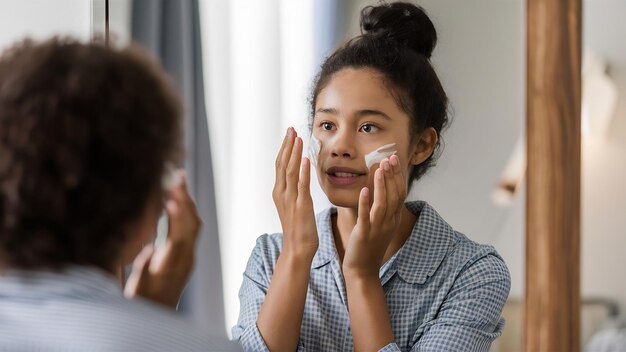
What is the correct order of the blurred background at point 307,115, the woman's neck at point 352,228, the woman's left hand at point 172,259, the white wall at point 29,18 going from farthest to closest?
1. the white wall at point 29,18
2. the woman's neck at point 352,228
3. the blurred background at point 307,115
4. the woman's left hand at point 172,259

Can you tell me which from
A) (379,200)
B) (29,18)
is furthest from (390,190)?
(29,18)

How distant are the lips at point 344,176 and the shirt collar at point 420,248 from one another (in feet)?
0.21

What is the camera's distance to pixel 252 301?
92cm

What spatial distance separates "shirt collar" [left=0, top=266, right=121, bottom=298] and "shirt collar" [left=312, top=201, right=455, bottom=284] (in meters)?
0.40

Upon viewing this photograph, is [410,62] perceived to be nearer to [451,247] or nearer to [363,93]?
[363,93]

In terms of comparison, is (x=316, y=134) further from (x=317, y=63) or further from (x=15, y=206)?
(x=15, y=206)

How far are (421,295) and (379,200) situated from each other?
11 centimetres

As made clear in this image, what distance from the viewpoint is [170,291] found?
71cm

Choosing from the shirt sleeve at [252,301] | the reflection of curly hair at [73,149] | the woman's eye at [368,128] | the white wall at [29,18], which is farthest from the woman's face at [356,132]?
the white wall at [29,18]

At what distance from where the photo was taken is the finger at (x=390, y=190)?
0.85m

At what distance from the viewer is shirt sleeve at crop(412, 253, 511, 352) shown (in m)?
0.84

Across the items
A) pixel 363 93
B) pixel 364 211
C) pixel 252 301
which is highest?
pixel 363 93

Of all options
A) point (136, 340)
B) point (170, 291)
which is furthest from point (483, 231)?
point (136, 340)

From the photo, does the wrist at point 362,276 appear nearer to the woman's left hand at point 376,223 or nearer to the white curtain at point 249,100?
the woman's left hand at point 376,223
